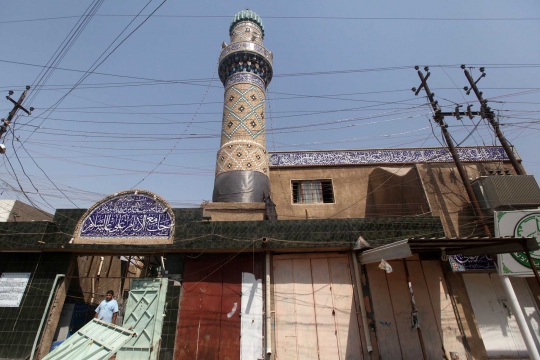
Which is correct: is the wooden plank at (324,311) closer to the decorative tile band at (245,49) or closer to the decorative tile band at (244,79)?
the decorative tile band at (244,79)

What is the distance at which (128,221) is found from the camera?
8172 mm

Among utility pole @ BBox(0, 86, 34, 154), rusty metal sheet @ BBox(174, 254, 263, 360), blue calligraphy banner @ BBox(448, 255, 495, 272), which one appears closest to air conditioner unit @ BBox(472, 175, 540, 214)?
blue calligraphy banner @ BBox(448, 255, 495, 272)

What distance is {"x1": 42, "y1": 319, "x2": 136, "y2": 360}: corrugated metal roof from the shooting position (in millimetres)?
3734

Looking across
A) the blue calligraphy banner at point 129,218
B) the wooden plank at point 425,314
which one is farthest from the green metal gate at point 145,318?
the wooden plank at point 425,314

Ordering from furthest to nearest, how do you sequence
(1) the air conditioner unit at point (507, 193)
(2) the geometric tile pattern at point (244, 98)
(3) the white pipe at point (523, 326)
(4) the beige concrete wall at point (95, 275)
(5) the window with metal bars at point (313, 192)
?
(5) the window with metal bars at point (313, 192) < (2) the geometric tile pattern at point (244, 98) < (4) the beige concrete wall at point (95, 275) < (1) the air conditioner unit at point (507, 193) < (3) the white pipe at point (523, 326)

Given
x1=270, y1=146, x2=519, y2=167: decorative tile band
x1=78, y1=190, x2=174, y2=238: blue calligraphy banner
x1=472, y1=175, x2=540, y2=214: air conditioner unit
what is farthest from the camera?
x1=270, y1=146, x2=519, y2=167: decorative tile band

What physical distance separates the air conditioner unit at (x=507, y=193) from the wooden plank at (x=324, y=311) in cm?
608

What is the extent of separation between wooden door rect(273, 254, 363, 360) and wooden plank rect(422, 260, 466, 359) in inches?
88.0

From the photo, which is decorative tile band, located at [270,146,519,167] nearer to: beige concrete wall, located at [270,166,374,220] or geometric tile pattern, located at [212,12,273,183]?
beige concrete wall, located at [270,166,374,220]

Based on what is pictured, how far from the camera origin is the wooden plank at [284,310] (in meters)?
7.11

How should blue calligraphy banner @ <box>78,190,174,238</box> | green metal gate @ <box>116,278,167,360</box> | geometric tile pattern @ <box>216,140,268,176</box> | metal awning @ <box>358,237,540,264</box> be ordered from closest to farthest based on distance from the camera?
1. metal awning @ <box>358,237,540,264</box>
2. green metal gate @ <box>116,278,167,360</box>
3. blue calligraphy banner @ <box>78,190,174,238</box>
4. geometric tile pattern @ <box>216,140,268,176</box>

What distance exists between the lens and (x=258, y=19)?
14039 millimetres

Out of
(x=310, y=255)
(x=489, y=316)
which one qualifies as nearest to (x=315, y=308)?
(x=310, y=255)

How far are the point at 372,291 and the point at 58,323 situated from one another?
8.98 metres
